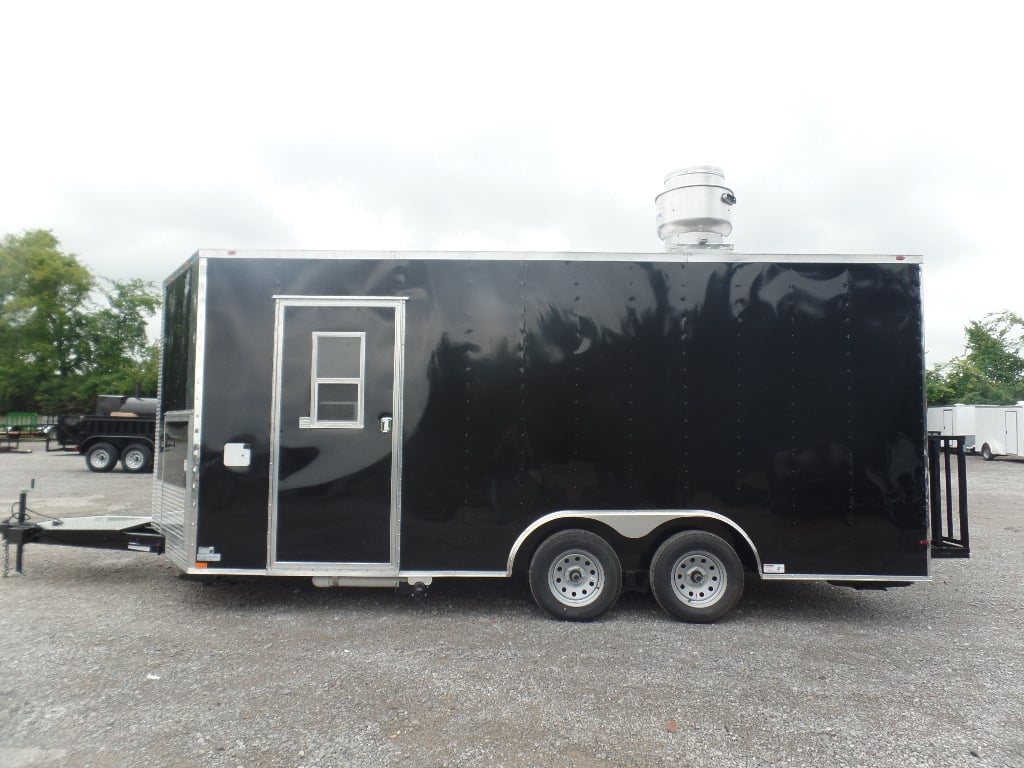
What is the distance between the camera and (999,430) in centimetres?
2477

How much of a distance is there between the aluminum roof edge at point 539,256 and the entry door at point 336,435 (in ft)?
1.25

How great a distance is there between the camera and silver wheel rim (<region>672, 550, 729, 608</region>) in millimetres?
5273

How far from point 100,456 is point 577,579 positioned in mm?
15747

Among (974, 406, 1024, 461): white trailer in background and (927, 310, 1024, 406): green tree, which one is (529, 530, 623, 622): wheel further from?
(927, 310, 1024, 406): green tree

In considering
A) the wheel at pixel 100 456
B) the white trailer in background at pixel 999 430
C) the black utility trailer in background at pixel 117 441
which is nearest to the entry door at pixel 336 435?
the black utility trailer in background at pixel 117 441

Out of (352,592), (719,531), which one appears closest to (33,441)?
(352,592)

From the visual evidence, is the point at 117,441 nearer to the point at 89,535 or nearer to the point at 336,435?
the point at 89,535

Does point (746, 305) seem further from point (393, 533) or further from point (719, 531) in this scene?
point (393, 533)

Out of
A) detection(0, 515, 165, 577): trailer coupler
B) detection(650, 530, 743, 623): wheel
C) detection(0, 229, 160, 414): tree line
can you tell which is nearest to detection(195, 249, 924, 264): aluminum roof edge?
detection(650, 530, 743, 623): wheel

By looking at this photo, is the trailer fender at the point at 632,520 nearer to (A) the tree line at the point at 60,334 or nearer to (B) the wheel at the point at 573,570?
(B) the wheel at the point at 573,570

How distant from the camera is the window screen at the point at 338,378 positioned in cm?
529

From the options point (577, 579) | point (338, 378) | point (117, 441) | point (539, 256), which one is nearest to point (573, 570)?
point (577, 579)

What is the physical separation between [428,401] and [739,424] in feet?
8.27

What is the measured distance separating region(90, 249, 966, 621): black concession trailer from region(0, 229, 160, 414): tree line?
37272mm
